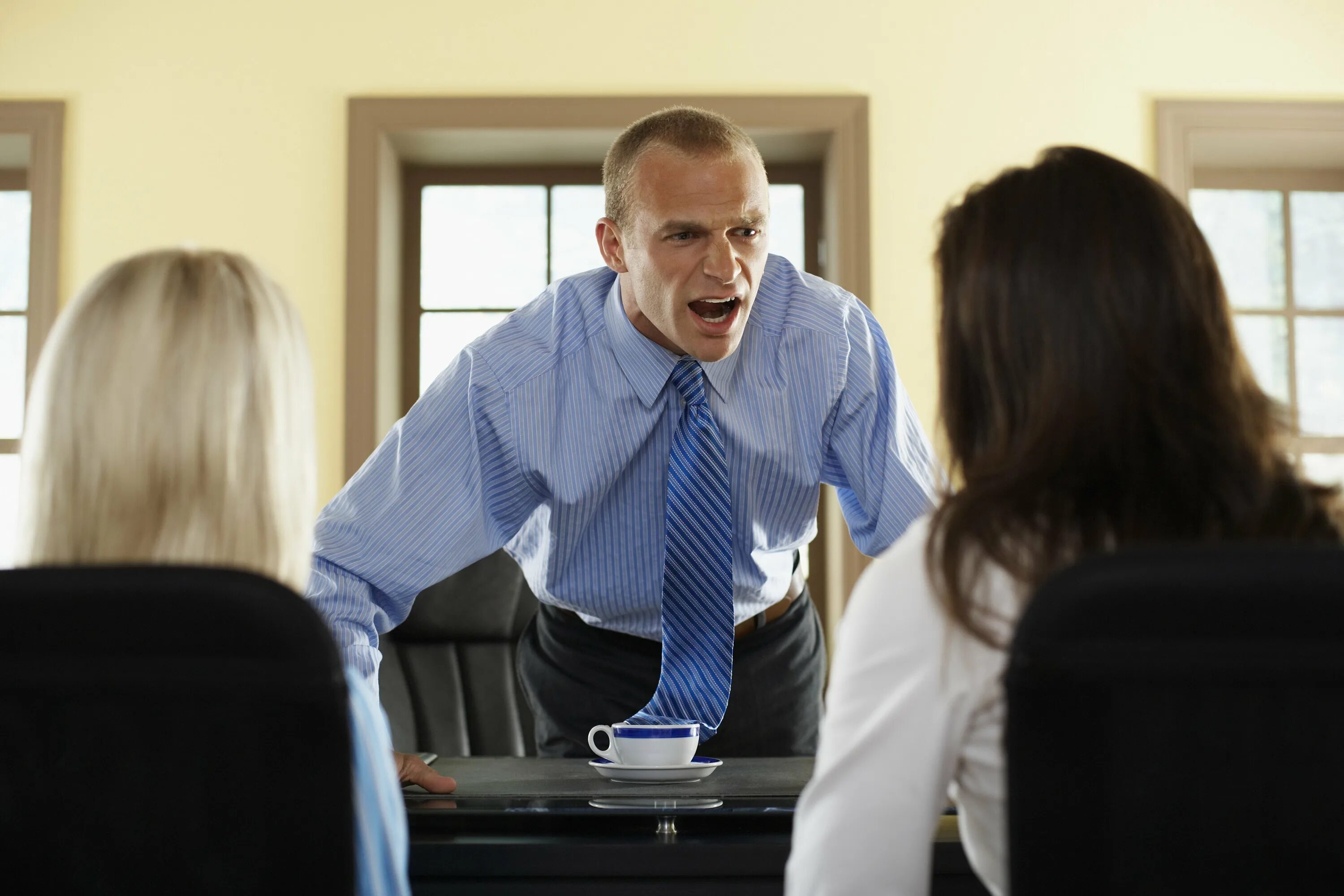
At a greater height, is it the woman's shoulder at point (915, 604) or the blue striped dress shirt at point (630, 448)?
the blue striped dress shirt at point (630, 448)

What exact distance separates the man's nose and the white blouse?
3.37 feet

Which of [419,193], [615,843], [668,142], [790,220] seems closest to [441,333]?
[419,193]

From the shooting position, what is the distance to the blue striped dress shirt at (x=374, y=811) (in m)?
0.81

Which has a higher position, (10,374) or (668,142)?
(668,142)

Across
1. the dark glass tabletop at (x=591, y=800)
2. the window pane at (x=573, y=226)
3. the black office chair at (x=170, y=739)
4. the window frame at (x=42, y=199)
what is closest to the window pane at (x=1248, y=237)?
the window pane at (x=573, y=226)

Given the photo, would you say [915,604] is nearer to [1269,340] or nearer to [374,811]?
[374,811]

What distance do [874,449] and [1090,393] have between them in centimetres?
96

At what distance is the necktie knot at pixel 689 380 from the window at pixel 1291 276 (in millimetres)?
2174

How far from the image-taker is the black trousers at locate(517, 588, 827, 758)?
6.08 ft

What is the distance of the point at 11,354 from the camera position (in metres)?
3.43

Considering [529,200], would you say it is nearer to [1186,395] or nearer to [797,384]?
[797,384]

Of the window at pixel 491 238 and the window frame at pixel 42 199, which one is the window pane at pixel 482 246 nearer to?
the window at pixel 491 238

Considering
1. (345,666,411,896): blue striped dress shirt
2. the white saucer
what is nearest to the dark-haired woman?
(345,666,411,896): blue striped dress shirt

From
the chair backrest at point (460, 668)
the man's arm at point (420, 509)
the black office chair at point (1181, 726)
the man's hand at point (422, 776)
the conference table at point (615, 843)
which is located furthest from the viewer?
the chair backrest at point (460, 668)
